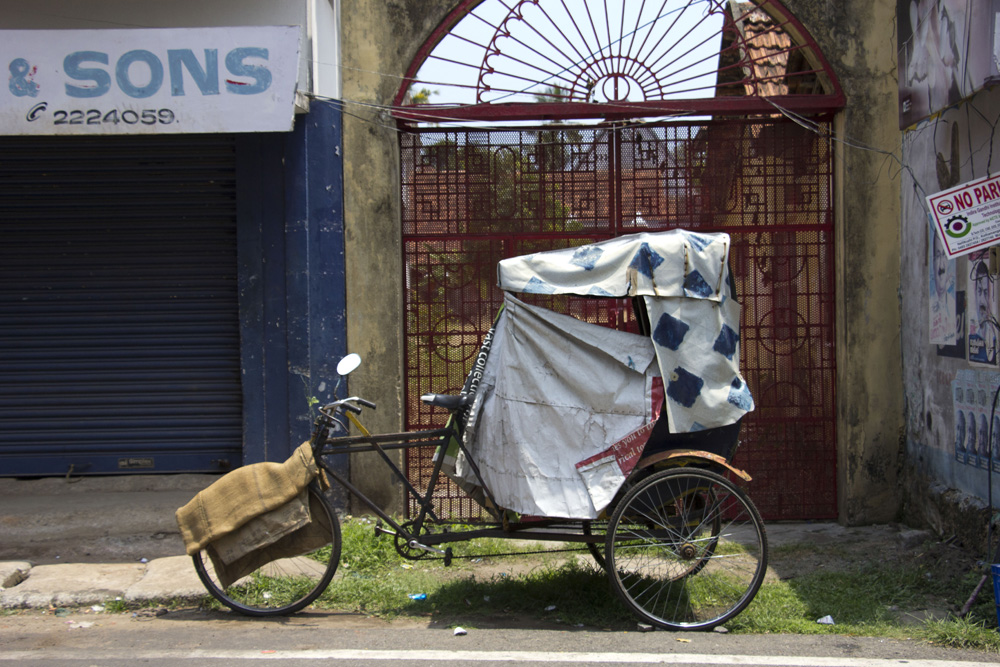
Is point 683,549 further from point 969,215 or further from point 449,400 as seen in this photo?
point 969,215

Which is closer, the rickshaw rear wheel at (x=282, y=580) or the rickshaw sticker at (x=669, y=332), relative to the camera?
the rickshaw sticker at (x=669, y=332)

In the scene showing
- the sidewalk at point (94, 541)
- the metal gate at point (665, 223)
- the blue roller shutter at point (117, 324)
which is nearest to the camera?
the sidewalk at point (94, 541)

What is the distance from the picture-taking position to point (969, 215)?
4.74 metres

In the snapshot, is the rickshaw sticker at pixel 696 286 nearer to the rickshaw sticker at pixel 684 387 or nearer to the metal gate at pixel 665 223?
the rickshaw sticker at pixel 684 387

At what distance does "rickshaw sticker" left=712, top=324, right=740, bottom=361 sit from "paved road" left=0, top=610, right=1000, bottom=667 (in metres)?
→ 1.42

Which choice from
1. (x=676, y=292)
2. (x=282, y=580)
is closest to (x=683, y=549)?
(x=676, y=292)

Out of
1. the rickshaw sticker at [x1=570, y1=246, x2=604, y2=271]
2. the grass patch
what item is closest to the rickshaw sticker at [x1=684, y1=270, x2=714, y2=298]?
the rickshaw sticker at [x1=570, y1=246, x2=604, y2=271]

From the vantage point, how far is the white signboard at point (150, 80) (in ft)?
19.2

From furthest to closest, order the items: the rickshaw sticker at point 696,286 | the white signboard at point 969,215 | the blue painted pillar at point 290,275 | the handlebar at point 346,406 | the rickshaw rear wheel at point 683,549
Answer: the blue painted pillar at point 290,275
the white signboard at point 969,215
the handlebar at point 346,406
the rickshaw sticker at point 696,286
the rickshaw rear wheel at point 683,549

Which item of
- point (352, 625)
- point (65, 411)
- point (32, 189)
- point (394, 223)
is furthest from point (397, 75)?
point (352, 625)

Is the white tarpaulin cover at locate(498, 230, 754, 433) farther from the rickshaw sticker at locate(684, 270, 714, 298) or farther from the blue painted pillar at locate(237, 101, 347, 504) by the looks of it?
the blue painted pillar at locate(237, 101, 347, 504)

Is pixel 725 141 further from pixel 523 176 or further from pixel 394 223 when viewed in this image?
pixel 394 223

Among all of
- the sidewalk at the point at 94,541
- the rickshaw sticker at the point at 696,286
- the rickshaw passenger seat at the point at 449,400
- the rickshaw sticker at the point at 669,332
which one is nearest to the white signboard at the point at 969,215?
the rickshaw sticker at the point at 696,286

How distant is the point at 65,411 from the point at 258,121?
2766 millimetres
